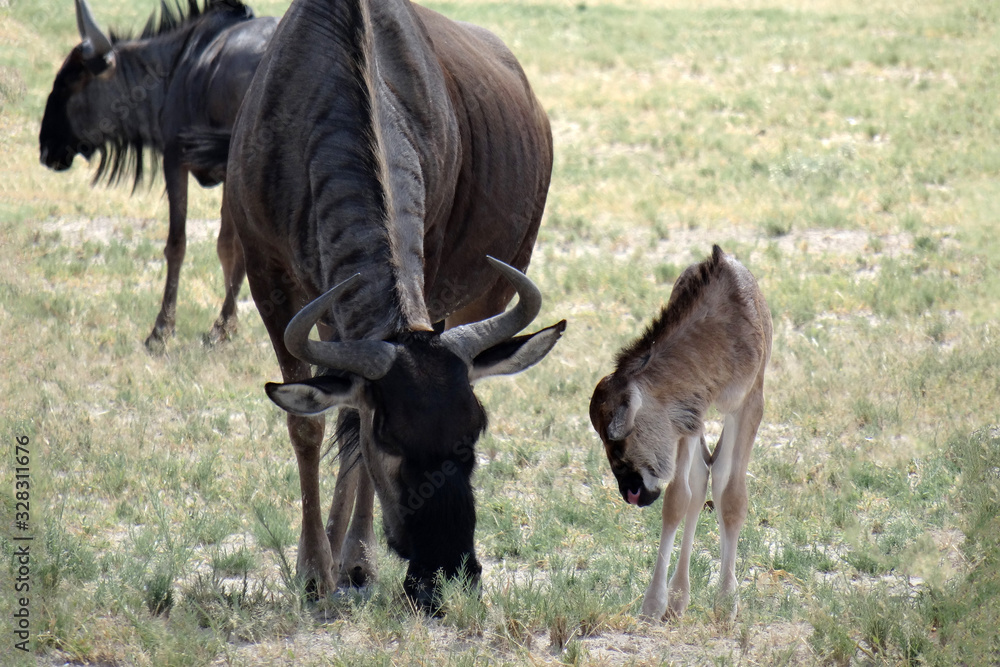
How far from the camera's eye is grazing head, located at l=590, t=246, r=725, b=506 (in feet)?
13.0

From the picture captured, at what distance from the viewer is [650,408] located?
13.2ft

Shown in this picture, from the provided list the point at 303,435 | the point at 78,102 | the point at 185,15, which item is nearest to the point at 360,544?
the point at 303,435

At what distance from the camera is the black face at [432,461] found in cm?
347

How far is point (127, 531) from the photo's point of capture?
5160mm

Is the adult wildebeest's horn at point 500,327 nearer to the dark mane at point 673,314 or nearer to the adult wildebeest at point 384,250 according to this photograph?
the adult wildebeest at point 384,250

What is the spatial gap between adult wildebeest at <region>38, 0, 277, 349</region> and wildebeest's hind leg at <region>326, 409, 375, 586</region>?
399 centimetres

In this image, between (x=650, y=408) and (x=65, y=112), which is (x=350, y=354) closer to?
(x=650, y=408)

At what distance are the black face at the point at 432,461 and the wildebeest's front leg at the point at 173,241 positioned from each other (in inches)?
217

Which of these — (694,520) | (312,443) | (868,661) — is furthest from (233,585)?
(868,661)

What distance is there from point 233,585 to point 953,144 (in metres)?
14.7

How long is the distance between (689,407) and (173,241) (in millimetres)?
6493

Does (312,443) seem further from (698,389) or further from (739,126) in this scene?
(739,126)

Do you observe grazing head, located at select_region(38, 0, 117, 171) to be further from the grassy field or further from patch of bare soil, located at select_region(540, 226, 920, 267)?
patch of bare soil, located at select_region(540, 226, 920, 267)

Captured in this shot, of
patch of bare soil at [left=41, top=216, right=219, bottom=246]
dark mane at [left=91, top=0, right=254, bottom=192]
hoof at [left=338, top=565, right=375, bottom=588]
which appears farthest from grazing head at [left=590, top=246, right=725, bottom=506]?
patch of bare soil at [left=41, top=216, right=219, bottom=246]
